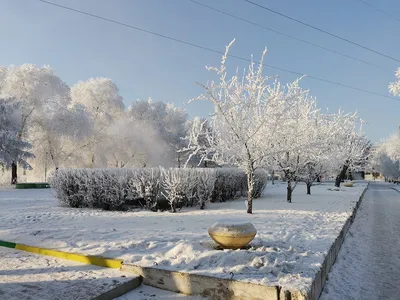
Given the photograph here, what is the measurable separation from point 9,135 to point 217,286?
27465 mm

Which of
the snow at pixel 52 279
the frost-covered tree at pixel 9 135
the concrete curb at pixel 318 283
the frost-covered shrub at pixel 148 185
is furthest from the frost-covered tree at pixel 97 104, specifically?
the concrete curb at pixel 318 283

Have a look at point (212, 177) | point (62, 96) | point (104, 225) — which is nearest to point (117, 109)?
point (62, 96)

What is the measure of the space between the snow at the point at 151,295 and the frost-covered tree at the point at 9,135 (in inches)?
1045

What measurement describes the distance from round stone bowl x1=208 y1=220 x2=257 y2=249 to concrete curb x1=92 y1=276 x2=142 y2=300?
1.48m

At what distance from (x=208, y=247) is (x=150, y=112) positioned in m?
39.7

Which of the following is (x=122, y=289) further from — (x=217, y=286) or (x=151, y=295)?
(x=217, y=286)

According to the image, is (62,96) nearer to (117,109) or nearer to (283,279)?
(117,109)

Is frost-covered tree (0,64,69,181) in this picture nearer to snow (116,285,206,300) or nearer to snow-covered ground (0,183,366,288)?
snow-covered ground (0,183,366,288)

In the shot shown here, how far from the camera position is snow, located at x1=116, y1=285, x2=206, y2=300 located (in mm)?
4080

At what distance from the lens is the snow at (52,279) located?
3.91 m

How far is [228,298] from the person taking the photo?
3.96 m

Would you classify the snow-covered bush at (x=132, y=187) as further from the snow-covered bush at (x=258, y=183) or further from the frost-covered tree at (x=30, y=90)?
the frost-covered tree at (x=30, y=90)

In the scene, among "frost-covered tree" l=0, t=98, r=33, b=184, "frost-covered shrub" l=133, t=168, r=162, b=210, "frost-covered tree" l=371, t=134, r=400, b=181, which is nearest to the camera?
"frost-covered shrub" l=133, t=168, r=162, b=210

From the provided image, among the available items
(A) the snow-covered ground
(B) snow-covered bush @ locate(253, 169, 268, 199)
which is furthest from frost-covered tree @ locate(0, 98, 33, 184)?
(B) snow-covered bush @ locate(253, 169, 268, 199)
